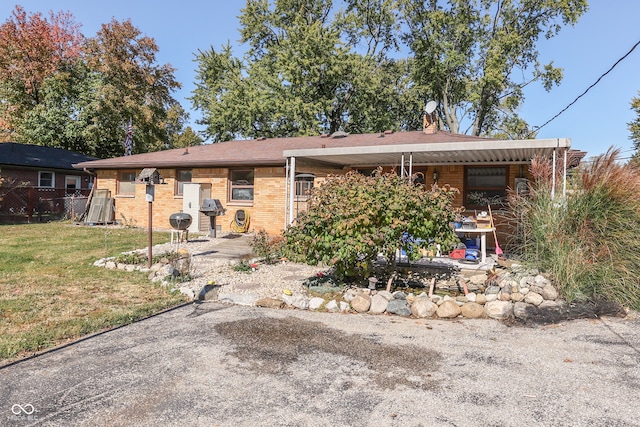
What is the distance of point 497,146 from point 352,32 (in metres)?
22.6

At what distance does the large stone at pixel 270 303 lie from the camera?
5.73 metres

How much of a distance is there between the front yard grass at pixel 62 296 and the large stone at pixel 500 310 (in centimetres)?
435

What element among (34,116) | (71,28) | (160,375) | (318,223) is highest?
(71,28)

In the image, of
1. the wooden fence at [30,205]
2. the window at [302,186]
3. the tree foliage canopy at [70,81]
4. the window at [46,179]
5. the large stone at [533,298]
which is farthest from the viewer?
the tree foliage canopy at [70,81]

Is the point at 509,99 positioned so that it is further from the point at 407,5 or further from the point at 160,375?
the point at 160,375

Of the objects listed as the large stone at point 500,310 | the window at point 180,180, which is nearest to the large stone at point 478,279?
the large stone at point 500,310

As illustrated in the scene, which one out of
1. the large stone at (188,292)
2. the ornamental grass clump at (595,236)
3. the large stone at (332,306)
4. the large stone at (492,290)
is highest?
the ornamental grass clump at (595,236)

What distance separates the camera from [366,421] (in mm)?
2658

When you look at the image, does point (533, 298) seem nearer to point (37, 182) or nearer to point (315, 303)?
point (315, 303)

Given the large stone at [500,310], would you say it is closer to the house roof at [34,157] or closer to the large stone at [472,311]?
the large stone at [472,311]

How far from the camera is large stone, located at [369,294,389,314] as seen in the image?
548 cm

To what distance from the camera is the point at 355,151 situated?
8.92m

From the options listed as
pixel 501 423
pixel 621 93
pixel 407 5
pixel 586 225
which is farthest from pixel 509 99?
pixel 501 423

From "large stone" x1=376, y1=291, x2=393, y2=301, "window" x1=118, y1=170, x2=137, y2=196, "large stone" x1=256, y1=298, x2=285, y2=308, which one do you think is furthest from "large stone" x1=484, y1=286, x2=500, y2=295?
"window" x1=118, y1=170, x2=137, y2=196
